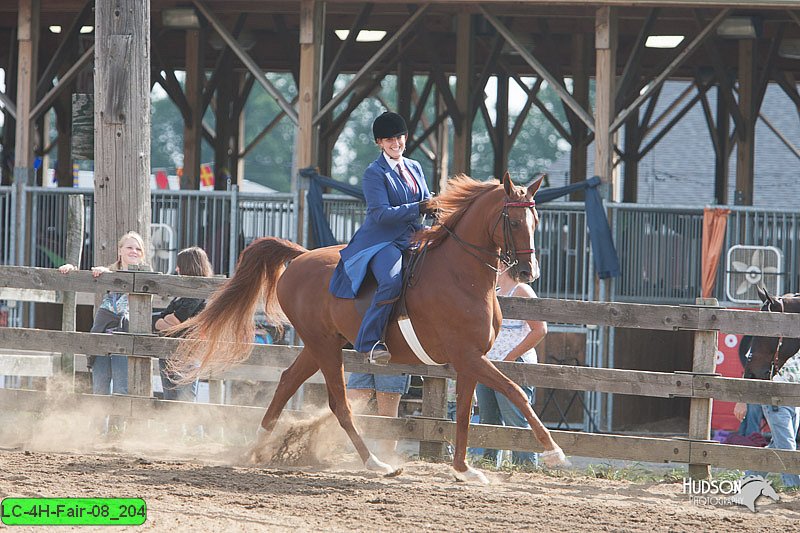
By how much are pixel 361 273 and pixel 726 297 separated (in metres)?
6.46

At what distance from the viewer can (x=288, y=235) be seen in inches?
510

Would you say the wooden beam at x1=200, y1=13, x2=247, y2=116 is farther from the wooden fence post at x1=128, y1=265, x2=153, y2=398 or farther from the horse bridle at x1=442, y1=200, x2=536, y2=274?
the horse bridle at x1=442, y1=200, x2=536, y2=274

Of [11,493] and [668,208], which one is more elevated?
[668,208]

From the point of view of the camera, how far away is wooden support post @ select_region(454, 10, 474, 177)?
1630cm

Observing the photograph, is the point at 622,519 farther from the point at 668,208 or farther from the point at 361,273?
the point at 668,208

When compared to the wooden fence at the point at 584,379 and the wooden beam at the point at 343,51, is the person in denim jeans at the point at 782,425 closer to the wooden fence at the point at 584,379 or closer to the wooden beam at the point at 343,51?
the wooden fence at the point at 584,379

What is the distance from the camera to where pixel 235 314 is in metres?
7.91

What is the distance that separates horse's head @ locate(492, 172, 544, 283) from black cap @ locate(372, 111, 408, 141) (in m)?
0.96

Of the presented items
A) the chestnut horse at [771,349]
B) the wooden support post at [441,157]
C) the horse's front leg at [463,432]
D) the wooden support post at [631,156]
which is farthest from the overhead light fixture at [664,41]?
the horse's front leg at [463,432]

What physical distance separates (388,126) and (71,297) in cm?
371

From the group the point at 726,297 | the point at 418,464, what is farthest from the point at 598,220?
the point at 418,464

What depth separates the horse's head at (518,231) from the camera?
635 cm

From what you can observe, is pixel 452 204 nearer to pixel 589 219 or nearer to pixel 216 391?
pixel 216 391

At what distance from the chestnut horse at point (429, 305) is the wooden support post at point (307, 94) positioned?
4654 millimetres
